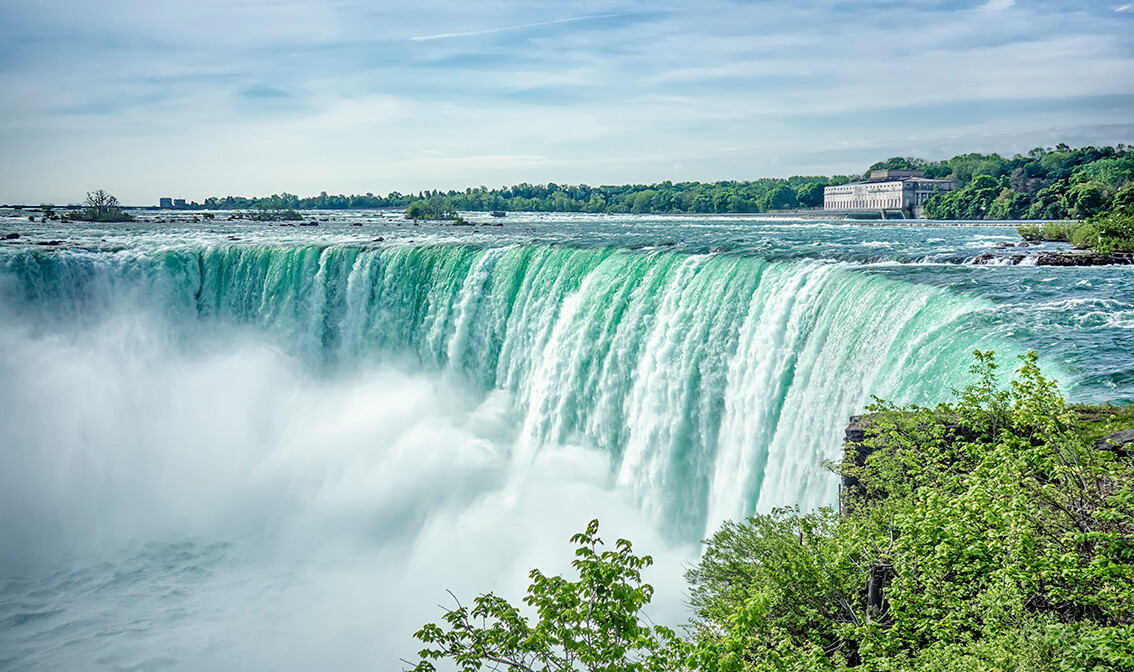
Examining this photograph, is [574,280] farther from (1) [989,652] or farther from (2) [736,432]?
(1) [989,652]

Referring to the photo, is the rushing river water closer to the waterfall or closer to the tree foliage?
the waterfall

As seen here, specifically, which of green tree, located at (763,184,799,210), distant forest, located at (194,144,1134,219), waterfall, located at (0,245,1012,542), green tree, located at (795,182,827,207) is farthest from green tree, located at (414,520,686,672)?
green tree, located at (795,182,827,207)

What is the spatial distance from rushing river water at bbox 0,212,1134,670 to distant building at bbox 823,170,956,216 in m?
55.2

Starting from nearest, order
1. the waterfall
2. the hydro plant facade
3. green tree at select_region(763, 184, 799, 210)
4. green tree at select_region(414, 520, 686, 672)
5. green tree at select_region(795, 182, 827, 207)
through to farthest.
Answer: the hydro plant facade
green tree at select_region(414, 520, 686, 672)
the waterfall
green tree at select_region(763, 184, 799, 210)
green tree at select_region(795, 182, 827, 207)

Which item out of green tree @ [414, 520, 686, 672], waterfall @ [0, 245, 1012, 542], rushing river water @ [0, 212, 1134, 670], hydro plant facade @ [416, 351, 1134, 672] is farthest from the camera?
rushing river water @ [0, 212, 1134, 670]

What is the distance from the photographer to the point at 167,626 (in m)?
16.0

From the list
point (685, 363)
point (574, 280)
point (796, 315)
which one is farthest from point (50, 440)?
point (796, 315)

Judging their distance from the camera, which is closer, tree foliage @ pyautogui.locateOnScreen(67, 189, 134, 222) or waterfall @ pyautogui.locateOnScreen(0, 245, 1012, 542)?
waterfall @ pyautogui.locateOnScreen(0, 245, 1012, 542)

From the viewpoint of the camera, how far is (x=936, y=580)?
659cm

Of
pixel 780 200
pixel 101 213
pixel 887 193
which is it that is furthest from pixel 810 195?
pixel 101 213

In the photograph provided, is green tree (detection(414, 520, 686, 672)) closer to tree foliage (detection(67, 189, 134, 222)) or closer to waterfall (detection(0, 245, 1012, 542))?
waterfall (detection(0, 245, 1012, 542))

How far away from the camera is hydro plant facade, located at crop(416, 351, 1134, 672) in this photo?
5.78 m

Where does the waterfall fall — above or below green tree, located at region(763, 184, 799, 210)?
below

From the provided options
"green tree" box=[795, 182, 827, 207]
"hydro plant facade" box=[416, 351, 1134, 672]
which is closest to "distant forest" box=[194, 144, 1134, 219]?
"green tree" box=[795, 182, 827, 207]
